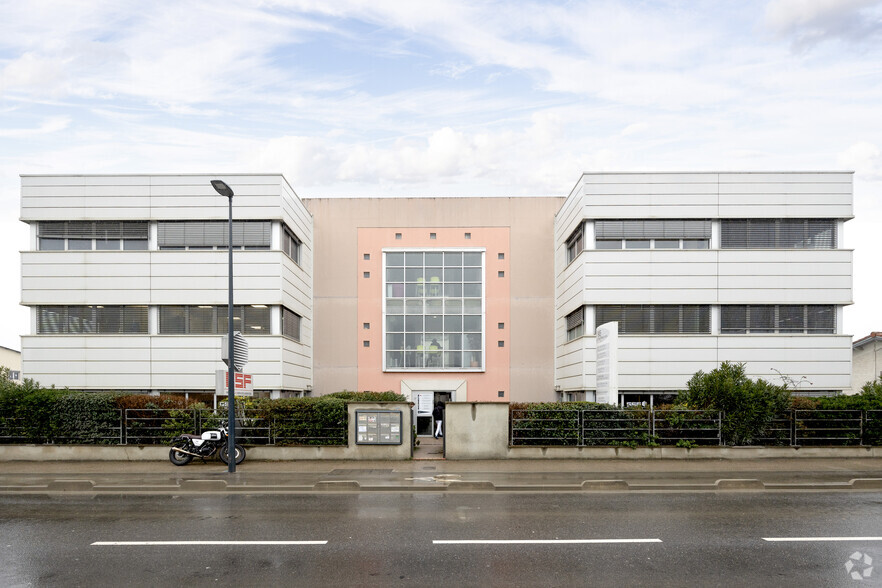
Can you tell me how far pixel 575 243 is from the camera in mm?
31359

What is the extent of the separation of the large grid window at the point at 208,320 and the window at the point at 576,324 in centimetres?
1325

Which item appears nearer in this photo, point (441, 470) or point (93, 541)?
point (93, 541)

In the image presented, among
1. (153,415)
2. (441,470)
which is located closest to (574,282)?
(441,470)

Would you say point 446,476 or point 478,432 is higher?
point 478,432

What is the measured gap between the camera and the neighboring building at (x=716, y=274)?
28.6m

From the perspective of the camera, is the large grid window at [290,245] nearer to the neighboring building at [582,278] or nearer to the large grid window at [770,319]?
the neighboring building at [582,278]

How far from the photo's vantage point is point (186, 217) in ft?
95.3

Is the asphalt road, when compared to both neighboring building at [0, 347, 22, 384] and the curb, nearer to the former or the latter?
the curb

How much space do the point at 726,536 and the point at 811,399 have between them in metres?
12.3

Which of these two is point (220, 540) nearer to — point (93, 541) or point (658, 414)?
point (93, 541)

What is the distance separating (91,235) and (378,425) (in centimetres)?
1794

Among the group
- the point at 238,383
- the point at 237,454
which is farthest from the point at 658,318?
the point at 237,454

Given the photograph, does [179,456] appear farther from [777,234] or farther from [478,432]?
[777,234]

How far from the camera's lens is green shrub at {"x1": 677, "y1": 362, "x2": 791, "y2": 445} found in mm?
18953
